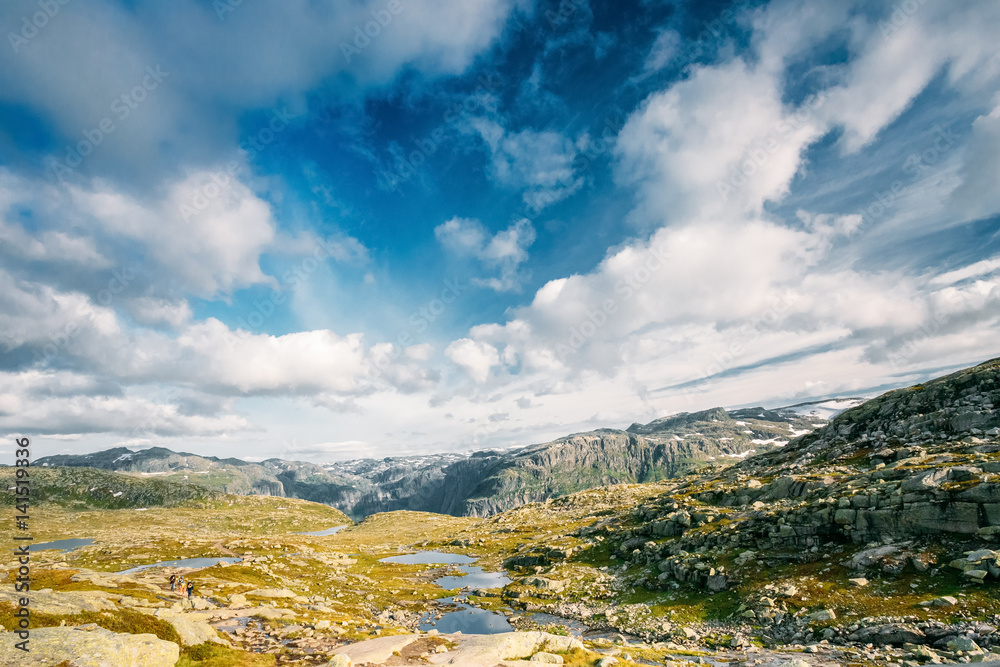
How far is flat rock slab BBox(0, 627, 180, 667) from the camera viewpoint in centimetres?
2155

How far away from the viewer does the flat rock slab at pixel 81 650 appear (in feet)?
70.7

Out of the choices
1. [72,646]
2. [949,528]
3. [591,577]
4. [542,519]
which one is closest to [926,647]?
[949,528]

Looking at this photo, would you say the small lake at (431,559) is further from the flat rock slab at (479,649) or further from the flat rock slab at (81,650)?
the flat rock slab at (81,650)

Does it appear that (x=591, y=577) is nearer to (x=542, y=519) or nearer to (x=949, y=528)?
A: (x=949, y=528)

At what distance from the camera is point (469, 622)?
64.2 m

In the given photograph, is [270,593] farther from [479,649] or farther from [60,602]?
[479,649]

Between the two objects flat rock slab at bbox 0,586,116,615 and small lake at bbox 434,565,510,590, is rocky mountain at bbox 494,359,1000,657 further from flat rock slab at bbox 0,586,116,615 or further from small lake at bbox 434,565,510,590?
flat rock slab at bbox 0,586,116,615

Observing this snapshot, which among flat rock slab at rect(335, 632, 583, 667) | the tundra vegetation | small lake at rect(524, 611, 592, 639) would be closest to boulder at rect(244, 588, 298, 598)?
the tundra vegetation

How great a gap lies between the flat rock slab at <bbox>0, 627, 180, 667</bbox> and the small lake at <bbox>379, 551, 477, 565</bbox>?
347 feet

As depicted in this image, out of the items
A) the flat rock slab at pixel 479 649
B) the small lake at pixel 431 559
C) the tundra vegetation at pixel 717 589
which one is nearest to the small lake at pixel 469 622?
the tundra vegetation at pixel 717 589

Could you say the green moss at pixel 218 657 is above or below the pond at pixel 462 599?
above

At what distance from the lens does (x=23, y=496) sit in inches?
1180

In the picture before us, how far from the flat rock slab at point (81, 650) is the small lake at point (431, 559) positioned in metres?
106

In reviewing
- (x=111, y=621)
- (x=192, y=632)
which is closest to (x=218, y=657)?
(x=192, y=632)
